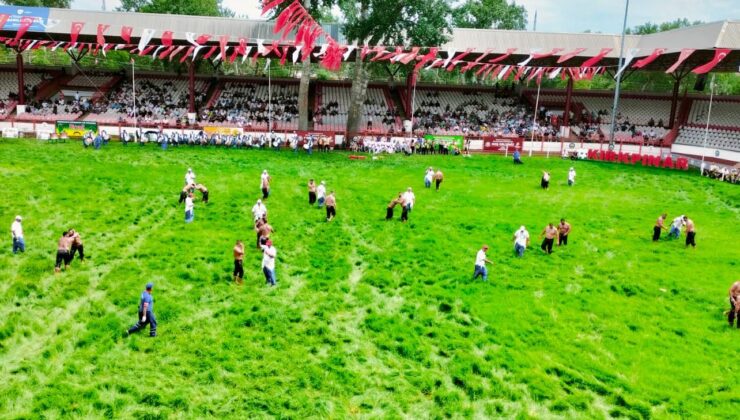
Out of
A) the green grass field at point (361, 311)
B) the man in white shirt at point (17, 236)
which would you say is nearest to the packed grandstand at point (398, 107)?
the green grass field at point (361, 311)

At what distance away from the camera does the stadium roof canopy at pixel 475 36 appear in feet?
139

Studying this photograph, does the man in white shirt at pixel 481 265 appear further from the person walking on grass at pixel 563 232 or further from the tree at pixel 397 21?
the tree at pixel 397 21

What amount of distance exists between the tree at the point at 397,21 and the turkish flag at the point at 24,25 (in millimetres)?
23431

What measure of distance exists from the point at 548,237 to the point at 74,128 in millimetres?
33883

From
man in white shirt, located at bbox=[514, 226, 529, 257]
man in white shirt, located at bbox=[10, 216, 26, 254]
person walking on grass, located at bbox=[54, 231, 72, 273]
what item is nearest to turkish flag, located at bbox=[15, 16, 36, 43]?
man in white shirt, located at bbox=[10, 216, 26, 254]

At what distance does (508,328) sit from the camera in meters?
14.1

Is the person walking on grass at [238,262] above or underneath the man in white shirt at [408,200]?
underneath

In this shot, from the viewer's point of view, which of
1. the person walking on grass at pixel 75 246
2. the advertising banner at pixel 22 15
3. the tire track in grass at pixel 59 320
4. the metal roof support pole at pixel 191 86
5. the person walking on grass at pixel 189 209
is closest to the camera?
the tire track in grass at pixel 59 320

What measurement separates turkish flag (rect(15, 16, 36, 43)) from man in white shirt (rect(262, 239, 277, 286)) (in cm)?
3526

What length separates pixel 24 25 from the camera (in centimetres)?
4122

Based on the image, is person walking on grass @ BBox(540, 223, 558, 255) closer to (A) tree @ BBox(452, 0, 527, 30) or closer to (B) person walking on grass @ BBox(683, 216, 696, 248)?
(B) person walking on grass @ BBox(683, 216, 696, 248)

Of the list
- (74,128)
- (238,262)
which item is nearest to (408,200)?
(238,262)

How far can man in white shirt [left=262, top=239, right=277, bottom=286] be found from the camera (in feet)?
52.5

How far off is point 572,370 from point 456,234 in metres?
9.54
